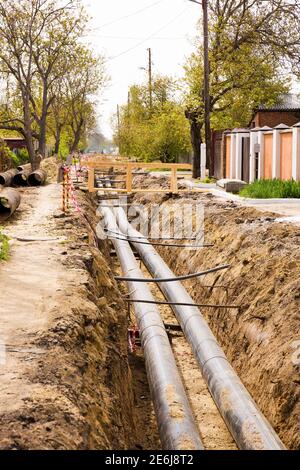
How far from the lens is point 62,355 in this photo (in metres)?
5.86

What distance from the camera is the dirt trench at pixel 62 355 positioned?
4551 millimetres

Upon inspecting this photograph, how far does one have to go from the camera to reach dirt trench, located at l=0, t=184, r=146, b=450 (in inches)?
179

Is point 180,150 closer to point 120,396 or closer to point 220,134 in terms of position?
point 220,134

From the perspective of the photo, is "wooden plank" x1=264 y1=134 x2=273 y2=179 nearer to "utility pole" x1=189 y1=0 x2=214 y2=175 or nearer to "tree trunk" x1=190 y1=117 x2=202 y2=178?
"utility pole" x1=189 y1=0 x2=214 y2=175

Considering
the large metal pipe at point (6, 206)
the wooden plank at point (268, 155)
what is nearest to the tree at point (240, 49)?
the wooden plank at point (268, 155)

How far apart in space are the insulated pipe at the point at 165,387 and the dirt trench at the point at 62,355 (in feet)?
1.28

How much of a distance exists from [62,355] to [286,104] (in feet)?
135

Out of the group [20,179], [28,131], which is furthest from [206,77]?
[28,131]

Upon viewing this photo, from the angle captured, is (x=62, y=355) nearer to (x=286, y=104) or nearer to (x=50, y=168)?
(x=50, y=168)

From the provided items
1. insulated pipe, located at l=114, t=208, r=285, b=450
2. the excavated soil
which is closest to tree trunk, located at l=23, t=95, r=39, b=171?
the excavated soil

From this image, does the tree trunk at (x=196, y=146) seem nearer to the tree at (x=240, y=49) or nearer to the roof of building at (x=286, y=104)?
the tree at (x=240, y=49)

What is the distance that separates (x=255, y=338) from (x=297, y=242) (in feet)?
7.80
